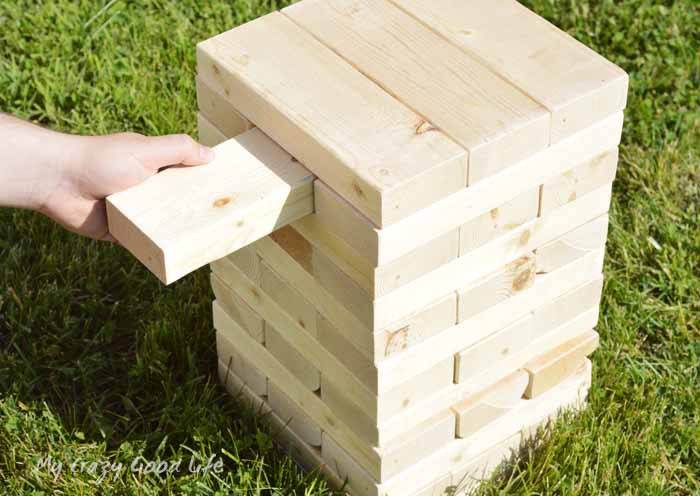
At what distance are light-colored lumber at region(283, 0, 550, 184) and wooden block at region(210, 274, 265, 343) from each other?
0.66 meters

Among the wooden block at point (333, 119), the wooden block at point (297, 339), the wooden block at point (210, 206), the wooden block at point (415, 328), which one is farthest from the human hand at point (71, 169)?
the wooden block at point (415, 328)

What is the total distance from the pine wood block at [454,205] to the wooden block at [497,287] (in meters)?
0.20

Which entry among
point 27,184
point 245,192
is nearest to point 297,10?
point 245,192

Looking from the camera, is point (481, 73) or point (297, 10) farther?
point (297, 10)

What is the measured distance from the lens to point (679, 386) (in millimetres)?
3201

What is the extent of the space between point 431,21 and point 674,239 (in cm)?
125

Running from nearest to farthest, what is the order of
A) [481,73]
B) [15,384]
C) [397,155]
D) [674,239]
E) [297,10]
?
[397,155]
[481,73]
[297,10]
[15,384]
[674,239]

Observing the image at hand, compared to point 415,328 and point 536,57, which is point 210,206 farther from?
point 536,57

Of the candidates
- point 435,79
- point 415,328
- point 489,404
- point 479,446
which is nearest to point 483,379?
point 489,404

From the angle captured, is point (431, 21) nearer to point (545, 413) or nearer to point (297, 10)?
point (297, 10)

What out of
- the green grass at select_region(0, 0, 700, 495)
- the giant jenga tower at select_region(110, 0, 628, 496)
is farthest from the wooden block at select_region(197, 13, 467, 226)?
the green grass at select_region(0, 0, 700, 495)

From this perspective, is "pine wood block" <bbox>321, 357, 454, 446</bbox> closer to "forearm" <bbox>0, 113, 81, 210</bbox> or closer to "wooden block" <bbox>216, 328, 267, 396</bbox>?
Result: "wooden block" <bbox>216, 328, 267, 396</bbox>

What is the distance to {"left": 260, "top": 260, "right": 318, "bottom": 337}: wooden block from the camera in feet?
8.78

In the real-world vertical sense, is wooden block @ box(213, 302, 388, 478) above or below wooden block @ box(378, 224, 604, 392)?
below
